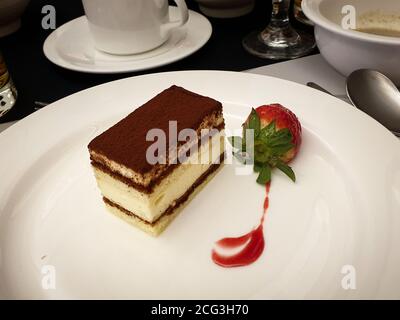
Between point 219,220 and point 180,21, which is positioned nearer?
point 219,220

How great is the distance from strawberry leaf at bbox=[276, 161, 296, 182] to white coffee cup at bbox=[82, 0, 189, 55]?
0.68 m

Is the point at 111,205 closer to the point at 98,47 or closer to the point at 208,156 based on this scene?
the point at 208,156

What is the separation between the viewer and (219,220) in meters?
1.00

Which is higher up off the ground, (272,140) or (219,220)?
(272,140)

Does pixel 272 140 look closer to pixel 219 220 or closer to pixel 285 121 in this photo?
pixel 285 121

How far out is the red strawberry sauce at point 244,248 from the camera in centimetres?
90

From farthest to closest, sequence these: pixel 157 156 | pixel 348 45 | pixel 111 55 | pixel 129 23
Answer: pixel 111 55
pixel 129 23
pixel 348 45
pixel 157 156

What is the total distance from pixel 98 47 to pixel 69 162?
53 centimetres

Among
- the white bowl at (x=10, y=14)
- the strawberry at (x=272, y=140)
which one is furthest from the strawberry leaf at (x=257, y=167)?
the white bowl at (x=10, y=14)

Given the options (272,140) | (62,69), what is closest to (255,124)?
(272,140)

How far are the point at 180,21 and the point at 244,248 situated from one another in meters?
0.92

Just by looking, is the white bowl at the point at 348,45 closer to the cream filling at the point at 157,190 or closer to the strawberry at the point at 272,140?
the strawberry at the point at 272,140
